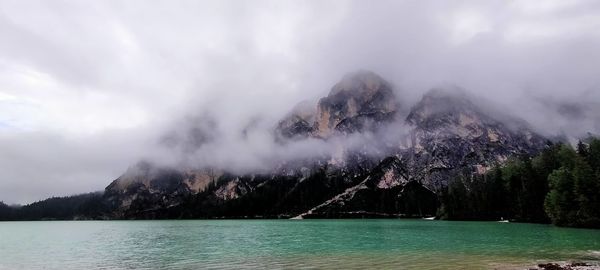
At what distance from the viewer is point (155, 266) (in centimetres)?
4703

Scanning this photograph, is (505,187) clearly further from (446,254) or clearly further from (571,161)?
(446,254)

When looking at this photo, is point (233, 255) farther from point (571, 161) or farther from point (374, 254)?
point (571, 161)

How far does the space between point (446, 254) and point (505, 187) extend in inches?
4736

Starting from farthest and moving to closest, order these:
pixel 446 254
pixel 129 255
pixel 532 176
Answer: pixel 532 176 < pixel 129 255 < pixel 446 254

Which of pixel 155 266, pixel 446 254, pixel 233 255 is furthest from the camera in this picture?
pixel 233 255

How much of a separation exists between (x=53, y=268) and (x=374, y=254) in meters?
35.4

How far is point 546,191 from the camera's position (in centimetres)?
13075

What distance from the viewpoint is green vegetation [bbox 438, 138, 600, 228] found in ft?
313

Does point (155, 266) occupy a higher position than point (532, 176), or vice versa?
point (532, 176)

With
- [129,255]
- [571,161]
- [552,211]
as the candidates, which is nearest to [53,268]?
[129,255]

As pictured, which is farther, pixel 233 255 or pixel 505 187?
pixel 505 187

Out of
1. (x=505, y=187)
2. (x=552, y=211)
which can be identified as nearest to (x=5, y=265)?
(x=552, y=211)

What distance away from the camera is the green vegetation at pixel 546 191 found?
313 ft

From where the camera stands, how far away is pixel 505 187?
6186 inches
